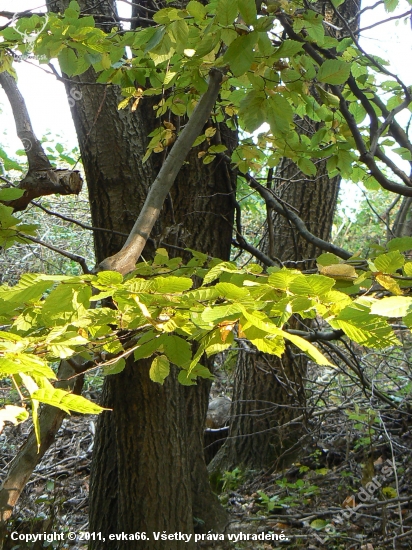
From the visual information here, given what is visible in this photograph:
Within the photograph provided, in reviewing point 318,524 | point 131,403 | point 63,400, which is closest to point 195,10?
point 63,400

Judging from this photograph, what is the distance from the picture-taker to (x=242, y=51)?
147 cm

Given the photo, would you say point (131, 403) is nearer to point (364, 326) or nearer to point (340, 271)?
point (340, 271)

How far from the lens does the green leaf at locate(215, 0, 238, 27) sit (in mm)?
1441

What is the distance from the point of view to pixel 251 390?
451 centimetres

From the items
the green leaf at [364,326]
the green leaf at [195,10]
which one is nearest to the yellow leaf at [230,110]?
the green leaf at [195,10]

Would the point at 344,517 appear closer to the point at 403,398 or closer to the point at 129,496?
the point at 403,398

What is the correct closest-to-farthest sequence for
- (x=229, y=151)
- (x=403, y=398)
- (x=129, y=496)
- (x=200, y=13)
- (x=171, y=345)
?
(x=171, y=345) → (x=200, y=13) → (x=129, y=496) → (x=229, y=151) → (x=403, y=398)

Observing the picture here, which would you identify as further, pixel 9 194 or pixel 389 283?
pixel 9 194

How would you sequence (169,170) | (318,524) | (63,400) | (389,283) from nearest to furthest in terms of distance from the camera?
(63,400) < (389,283) < (169,170) < (318,524)

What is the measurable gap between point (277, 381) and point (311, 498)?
0.95 meters

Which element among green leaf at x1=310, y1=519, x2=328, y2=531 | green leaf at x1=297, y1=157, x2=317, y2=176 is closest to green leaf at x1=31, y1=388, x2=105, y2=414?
green leaf at x1=297, y1=157, x2=317, y2=176

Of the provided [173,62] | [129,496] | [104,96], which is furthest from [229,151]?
[129,496]

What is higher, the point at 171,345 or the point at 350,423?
the point at 171,345

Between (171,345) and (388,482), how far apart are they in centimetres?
302
